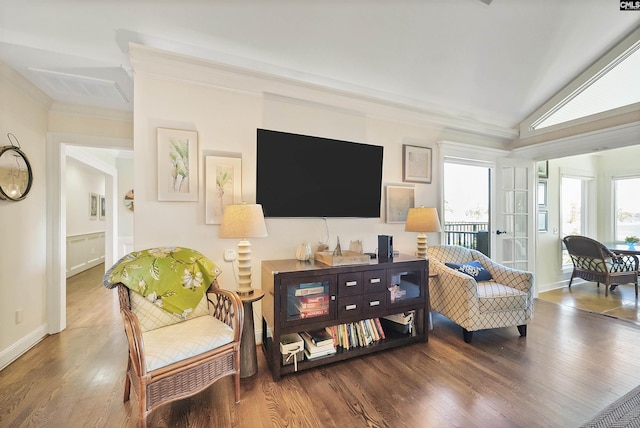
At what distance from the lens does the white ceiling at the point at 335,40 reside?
1.82 m

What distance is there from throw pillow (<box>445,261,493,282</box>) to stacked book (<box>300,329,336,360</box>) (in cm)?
157

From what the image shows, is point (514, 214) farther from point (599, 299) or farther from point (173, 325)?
point (173, 325)

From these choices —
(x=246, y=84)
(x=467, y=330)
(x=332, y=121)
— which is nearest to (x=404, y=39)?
(x=332, y=121)

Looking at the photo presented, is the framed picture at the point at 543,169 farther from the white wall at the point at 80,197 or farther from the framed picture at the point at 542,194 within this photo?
the white wall at the point at 80,197

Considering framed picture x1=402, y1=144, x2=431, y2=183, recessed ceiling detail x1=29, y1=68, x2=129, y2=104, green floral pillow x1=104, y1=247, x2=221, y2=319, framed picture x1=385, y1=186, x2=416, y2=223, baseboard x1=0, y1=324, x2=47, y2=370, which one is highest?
recessed ceiling detail x1=29, y1=68, x2=129, y2=104

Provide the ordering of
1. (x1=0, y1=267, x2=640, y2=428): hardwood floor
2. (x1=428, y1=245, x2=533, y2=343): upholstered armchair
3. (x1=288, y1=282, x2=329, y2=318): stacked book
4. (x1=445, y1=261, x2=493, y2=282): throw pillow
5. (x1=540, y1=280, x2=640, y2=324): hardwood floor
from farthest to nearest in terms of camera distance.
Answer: (x1=540, y1=280, x2=640, y2=324): hardwood floor < (x1=445, y1=261, x2=493, y2=282): throw pillow < (x1=428, y1=245, x2=533, y2=343): upholstered armchair < (x1=288, y1=282, x2=329, y2=318): stacked book < (x1=0, y1=267, x2=640, y2=428): hardwood floor

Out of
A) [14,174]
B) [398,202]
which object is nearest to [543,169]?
[398,202]

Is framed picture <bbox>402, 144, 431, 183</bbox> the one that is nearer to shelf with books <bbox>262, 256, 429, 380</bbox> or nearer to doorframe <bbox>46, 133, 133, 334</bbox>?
shelf with books <bbox>262, 256, 429, 380</bbox>

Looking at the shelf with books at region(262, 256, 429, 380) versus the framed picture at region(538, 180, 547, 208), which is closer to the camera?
the shelf with books at region(262, 256, 429, 380)

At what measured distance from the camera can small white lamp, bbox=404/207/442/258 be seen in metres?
2.57

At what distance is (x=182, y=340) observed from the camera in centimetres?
153

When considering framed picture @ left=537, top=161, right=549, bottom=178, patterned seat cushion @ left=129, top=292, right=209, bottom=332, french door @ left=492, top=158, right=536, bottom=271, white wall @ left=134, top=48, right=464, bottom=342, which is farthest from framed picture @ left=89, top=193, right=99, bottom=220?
framed picture @ left=537, top=161, right=549, bottom=178

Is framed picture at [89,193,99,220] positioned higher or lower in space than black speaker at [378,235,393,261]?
higher

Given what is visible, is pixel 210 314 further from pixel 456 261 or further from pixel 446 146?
pixel 446 146
